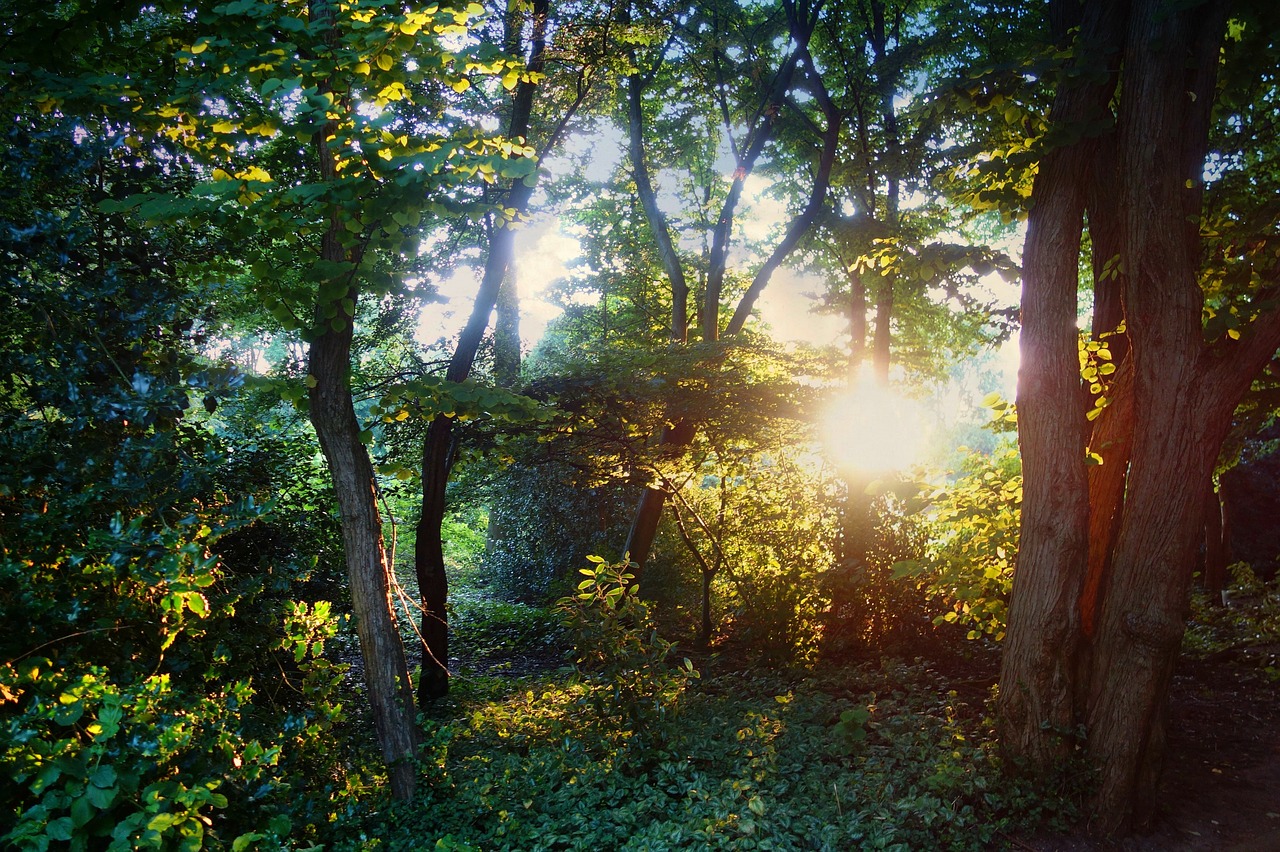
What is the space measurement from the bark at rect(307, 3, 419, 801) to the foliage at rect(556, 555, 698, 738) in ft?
3.98

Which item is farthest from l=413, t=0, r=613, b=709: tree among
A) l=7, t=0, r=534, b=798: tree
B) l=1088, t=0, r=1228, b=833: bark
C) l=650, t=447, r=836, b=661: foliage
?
l=1088, t=0, r=1228, b=833: bark

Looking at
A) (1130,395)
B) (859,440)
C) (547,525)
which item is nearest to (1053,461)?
(1130,395)

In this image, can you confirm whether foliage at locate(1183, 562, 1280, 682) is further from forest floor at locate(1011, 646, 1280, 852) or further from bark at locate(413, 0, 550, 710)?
bark at locate(413, 0, 550, 710)

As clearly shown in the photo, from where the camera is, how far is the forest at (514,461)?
314 centimetres

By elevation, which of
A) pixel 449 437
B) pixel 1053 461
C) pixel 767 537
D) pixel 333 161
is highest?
pixel 333 161

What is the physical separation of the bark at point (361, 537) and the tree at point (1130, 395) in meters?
3.73

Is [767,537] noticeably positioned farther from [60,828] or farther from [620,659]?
[60,828]

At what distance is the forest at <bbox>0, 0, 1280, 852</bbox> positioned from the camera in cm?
314

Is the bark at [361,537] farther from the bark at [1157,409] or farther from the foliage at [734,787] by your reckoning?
the bark at [1157,409]

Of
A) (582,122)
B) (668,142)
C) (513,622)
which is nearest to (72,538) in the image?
(582,122)

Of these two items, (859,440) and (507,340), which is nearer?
(859,440)

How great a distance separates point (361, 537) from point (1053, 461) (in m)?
4.31

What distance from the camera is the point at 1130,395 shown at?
4512mm

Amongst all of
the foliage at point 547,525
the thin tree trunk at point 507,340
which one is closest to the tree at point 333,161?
the thin tree trunk at point 507,340
